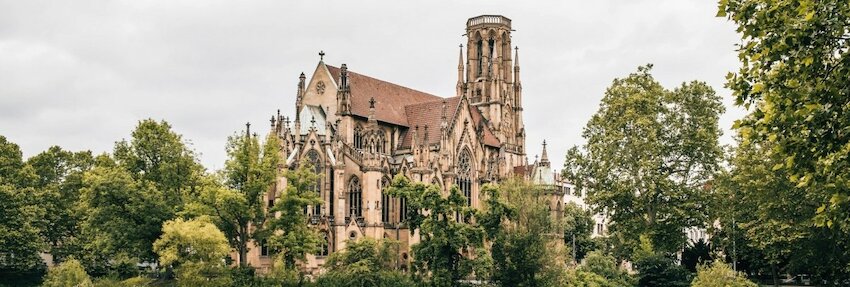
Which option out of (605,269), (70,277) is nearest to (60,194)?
(70,277)

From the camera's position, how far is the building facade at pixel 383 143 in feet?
210

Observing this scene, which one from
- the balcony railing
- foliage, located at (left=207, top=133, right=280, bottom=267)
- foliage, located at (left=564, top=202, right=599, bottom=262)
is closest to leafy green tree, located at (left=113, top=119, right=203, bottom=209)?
foliage, located at (left=207, top=133, right=280, bottom=267)

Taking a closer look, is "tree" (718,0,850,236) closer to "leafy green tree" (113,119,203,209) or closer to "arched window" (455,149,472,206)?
"leafy green tree" (113,119,203,209)

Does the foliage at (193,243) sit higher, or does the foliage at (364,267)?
the foliage at (193,243)

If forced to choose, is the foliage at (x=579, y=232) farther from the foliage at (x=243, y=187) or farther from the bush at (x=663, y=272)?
the foliage at (x=243, y=187)

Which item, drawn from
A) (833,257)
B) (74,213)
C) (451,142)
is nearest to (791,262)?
(833,257)

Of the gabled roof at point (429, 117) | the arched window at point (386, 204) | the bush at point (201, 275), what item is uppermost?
the gabled roof at point (429, 117)

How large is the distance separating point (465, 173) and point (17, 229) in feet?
112

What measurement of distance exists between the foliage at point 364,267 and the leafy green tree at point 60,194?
20199 mm

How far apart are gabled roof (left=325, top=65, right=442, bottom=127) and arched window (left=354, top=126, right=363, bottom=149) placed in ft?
3.76

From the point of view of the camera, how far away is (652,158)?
178 feet

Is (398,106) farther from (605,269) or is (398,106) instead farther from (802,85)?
(802,85)

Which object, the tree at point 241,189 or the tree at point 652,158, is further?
the tree at point 652,158

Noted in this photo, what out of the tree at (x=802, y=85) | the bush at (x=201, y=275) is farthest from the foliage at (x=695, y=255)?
the tree at (x=802, y=85)
